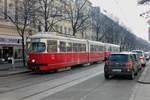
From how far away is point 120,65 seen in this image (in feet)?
68.6

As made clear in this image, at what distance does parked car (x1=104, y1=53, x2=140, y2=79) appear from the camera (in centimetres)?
2081

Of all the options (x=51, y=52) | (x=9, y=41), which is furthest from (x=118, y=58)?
(x=9, y=41)

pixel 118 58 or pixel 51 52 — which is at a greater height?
pixel 51 52

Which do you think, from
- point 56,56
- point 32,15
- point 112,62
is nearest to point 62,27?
point 32,15

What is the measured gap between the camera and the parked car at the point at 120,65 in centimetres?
2081

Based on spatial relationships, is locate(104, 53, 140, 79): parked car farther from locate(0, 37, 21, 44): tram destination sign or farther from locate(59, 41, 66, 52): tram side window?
locate(0, 37, 21, 44): tram destination sign

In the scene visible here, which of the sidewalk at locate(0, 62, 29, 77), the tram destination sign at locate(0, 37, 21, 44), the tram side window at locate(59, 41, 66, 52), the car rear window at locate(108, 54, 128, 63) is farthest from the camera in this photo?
the tram destination sign at locate(0, 37, 21, 44)

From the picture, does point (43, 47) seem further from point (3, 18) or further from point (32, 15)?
point (3, 18)

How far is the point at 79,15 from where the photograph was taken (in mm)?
54188

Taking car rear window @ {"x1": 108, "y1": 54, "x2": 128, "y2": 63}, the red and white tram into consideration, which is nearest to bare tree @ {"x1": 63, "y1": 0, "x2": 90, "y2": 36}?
the red and white tram

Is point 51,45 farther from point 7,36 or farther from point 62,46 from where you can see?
point 7,36

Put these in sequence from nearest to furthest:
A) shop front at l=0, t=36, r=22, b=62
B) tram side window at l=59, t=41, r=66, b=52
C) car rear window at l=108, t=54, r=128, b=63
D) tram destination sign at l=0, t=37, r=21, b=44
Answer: car rear window at l=108, t=54, r=128, b=63 < tram side window at l=59, t=41, r=66, b=52 < tram destination sign at l=0, t=37, r=21, b=44 < shop front at l=0, t=36, r=22, b=62

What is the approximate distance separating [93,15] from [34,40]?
4308 cm

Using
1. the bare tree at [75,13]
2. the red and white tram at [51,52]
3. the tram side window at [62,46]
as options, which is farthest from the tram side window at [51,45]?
the bare tree at [75,13]
